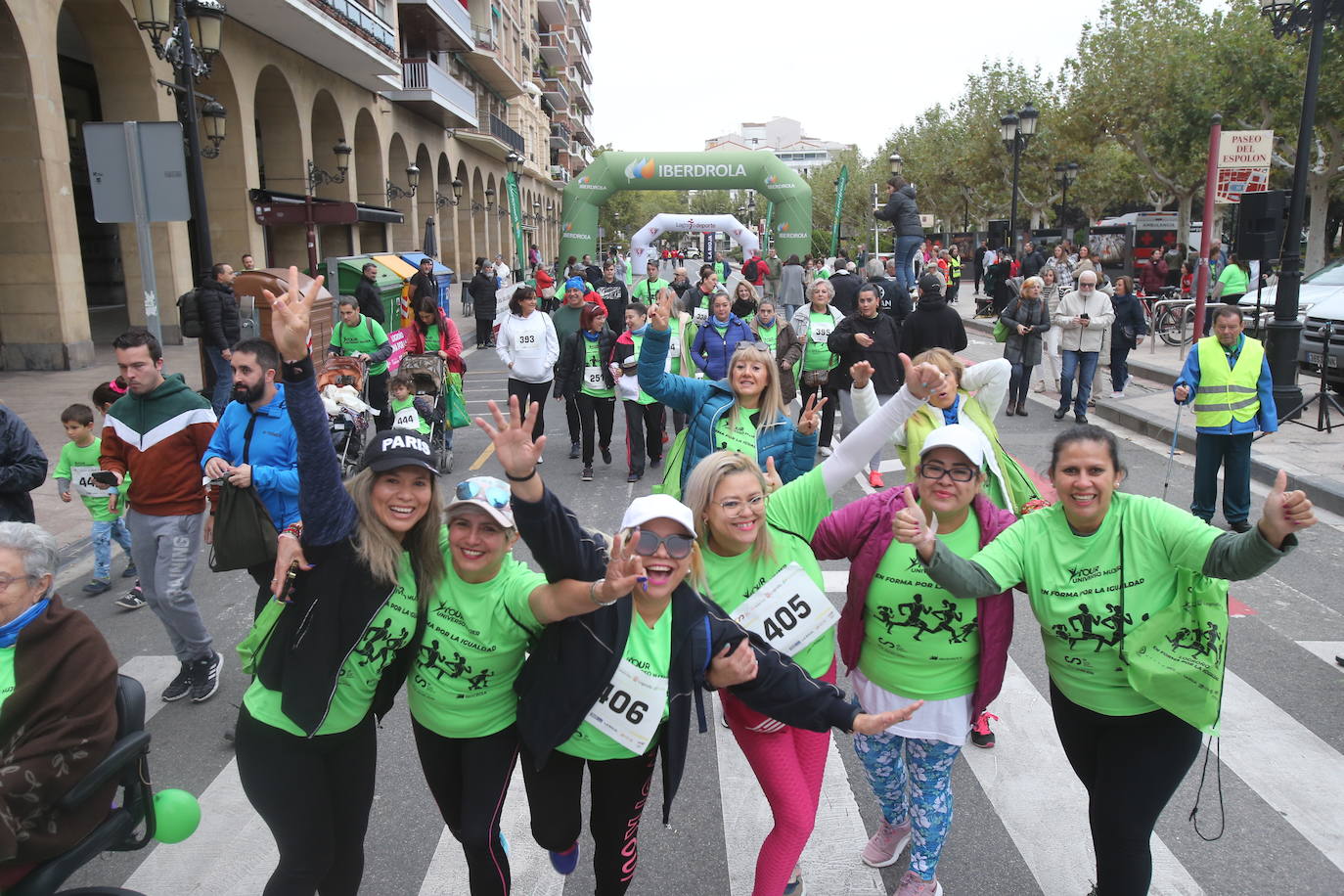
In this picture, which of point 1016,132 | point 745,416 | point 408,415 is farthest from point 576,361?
point 1016,132

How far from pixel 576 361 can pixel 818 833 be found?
6.93 meters

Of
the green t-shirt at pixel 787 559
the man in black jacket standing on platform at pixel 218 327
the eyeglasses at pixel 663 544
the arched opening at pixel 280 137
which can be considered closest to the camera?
the eyeglasses at pixel 663 544

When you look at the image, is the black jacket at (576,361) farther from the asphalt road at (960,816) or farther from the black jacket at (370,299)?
the black jacket at (370,299)

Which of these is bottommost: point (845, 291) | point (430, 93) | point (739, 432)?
point (739, 432)

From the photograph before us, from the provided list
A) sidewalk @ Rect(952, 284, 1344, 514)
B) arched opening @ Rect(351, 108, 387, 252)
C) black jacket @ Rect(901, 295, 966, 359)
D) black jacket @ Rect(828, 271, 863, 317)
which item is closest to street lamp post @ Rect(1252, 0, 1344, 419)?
sidewalk @ Rect(952, 284, 1344, 514)

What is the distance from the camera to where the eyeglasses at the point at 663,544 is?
2600 millimetres

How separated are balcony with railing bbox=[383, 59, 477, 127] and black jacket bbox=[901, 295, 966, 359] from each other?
28.1 meters

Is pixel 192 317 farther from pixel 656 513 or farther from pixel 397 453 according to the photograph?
pixel 656 513

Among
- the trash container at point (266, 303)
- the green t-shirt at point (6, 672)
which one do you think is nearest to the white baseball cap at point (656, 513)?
the green t-shirt at point (6, 672)

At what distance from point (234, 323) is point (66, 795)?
10167 millimetres

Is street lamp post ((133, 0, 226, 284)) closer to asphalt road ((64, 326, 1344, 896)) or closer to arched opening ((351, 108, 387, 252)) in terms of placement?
asphalt road ((64, 326, 1344, 896))

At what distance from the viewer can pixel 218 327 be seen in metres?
11.5

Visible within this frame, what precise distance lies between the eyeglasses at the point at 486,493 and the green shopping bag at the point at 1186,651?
189cm

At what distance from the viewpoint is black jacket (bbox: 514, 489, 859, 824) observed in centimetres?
266
